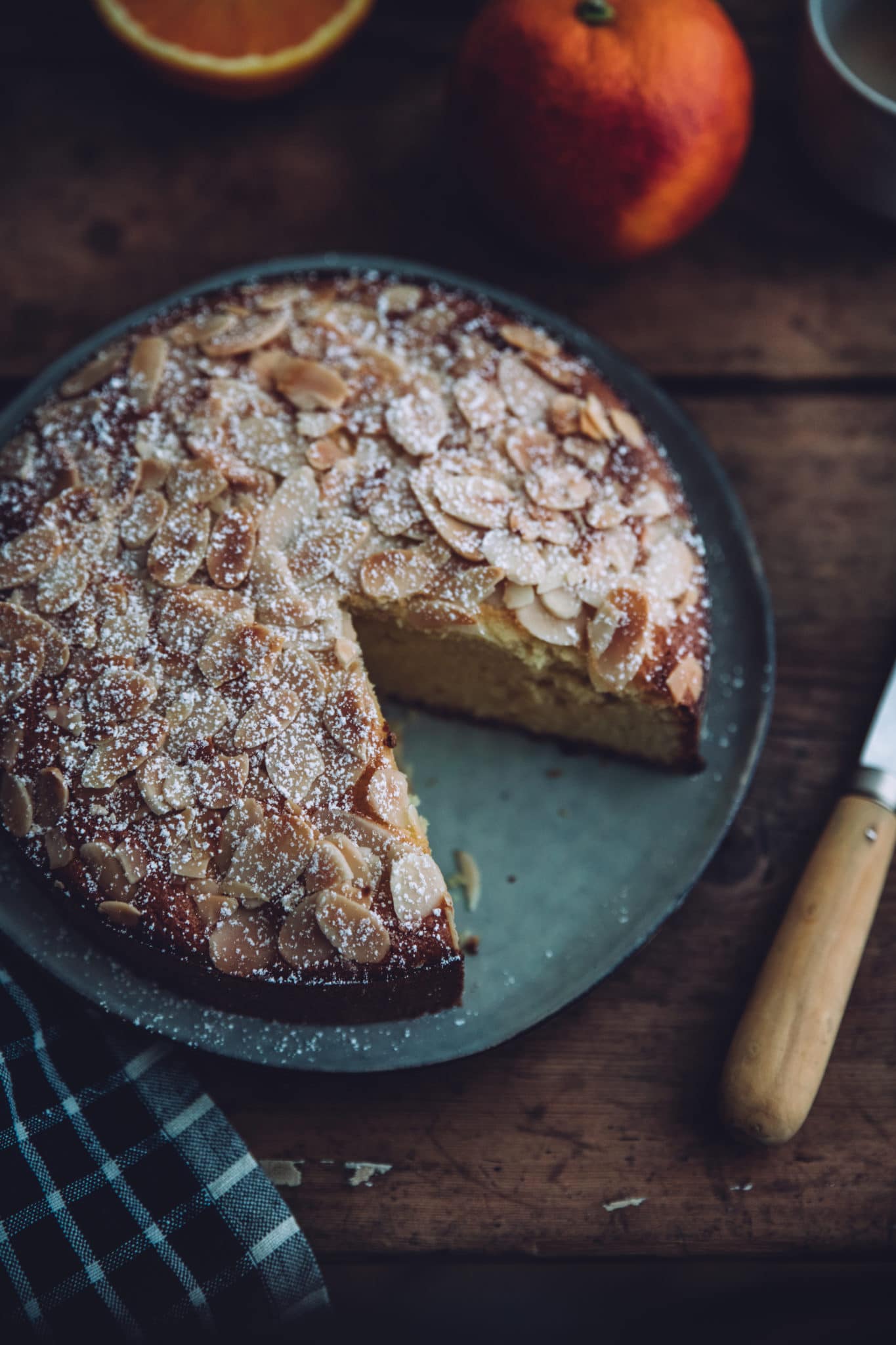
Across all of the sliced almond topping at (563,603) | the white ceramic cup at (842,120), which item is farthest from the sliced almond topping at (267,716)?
the white ceramic cup at (842,120)

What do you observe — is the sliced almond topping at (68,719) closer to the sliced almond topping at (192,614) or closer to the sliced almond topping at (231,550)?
the sliced almond topping at (192,614)

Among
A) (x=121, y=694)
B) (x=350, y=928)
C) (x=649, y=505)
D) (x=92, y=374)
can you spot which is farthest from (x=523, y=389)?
(x=350, y=928)

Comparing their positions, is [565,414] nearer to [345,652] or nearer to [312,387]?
[312,387]

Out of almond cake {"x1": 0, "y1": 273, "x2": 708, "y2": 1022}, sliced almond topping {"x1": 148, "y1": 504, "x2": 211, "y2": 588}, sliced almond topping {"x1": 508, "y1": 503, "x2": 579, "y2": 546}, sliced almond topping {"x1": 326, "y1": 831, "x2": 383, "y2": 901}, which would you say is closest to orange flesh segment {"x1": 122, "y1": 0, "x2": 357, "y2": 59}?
almond cake {"x1": 0, "y1": 273, "x2": 708, "y2": 1022}

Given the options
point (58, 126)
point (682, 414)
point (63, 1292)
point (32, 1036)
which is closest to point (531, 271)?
point (682, 414)

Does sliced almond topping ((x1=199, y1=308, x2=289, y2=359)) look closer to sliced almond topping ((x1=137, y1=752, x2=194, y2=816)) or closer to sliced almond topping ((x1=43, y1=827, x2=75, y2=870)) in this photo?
sliced almond topping ((x1=137, y1=752, x2=194, y2=816))
